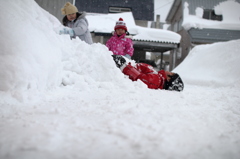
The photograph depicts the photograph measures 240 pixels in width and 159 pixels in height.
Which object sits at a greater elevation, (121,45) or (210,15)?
(210,15)

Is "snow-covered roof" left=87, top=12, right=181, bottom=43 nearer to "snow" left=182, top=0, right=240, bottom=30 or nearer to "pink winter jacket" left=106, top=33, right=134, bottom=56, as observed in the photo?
"snow" left=182, top=0, right=240, bottom=30

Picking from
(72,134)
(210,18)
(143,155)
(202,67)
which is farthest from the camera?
(210,18)

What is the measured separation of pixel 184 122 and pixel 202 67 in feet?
12.3

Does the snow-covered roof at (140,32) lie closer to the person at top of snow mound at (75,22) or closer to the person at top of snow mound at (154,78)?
the person at top of snow mound at (75,22)

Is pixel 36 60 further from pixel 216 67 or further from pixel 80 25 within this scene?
pixel 216 67

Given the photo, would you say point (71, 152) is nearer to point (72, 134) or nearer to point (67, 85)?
point (72, 134)

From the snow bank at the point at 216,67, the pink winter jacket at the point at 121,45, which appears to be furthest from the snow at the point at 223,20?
the pink winter jacket at the point at 121,45

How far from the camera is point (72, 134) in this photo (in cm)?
76

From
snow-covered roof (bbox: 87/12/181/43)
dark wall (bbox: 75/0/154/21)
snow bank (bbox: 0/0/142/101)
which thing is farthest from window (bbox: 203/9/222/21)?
snow bank (bbox: 0/0/142/101)

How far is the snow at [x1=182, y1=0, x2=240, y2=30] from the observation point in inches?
488

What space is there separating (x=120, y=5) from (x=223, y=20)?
27.0 feet

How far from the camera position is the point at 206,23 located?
41.3ft

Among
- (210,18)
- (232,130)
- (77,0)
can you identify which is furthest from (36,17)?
(210,18)

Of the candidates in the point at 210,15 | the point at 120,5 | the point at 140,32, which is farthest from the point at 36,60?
the point at 210,15
